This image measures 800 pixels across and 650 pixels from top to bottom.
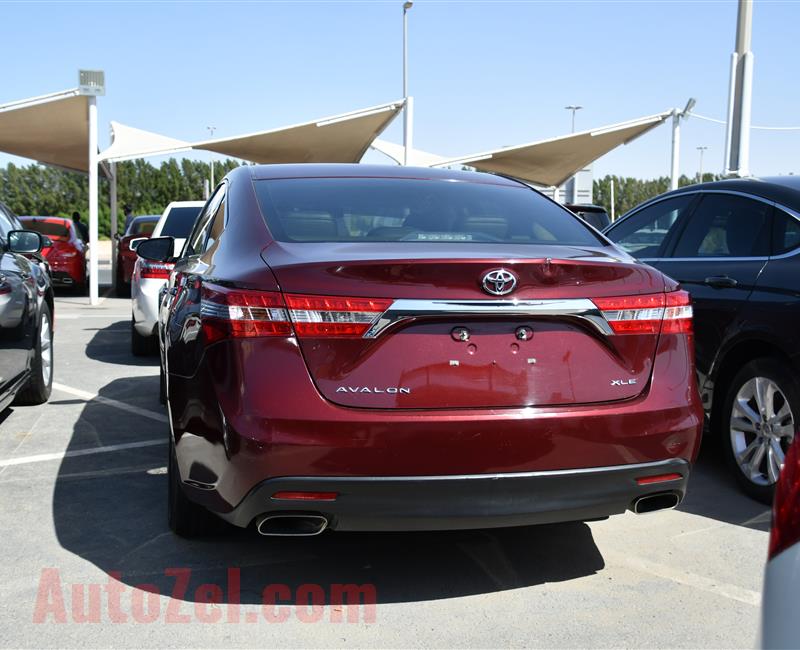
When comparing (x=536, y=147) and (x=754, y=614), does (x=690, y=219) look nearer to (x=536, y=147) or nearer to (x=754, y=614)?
(x=754, y=614)

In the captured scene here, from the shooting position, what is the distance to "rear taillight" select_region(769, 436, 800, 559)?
1.49 meters

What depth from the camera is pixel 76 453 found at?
536 cm

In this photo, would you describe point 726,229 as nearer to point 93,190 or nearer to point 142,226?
point 93,190

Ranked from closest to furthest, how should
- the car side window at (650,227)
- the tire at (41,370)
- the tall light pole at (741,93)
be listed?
the car side window at (650,227) < the tire at (41,370) < the tall light pole at (741,93)

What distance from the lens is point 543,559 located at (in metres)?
3.67

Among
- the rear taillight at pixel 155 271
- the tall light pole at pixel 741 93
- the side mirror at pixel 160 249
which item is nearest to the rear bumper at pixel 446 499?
the side mirror at pixel 160 249

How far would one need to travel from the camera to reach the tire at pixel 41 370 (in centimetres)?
643

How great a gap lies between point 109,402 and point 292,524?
4.38 meters

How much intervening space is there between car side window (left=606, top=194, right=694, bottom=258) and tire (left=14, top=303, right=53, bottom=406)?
13.2 ft

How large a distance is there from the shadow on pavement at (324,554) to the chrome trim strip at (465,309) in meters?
1.08

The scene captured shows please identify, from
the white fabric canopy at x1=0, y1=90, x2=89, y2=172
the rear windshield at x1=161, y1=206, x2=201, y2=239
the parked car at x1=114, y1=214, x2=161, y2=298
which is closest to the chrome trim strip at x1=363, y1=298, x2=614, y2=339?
the rear windshield at x1=161, y1=206, x2=201, y2=239

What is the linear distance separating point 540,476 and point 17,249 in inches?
179

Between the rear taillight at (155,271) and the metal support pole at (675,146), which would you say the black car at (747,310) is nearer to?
the rear taillight at (155,271)

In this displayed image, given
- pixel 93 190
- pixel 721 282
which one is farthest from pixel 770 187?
pixel 93 190
